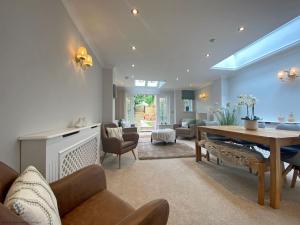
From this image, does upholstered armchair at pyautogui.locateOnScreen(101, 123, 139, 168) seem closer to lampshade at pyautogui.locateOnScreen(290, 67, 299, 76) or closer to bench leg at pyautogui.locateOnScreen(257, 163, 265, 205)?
bench leg at pyautogui.locateOnScreen(257, 163, 265, 205)

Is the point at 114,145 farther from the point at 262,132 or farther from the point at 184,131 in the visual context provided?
the point at 184,131

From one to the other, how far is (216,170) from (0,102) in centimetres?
313

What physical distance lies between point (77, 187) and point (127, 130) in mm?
3749

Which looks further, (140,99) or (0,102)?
(140,99)

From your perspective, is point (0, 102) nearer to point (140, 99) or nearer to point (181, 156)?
point (181, 156)

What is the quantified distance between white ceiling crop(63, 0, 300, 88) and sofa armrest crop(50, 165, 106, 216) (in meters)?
2.08

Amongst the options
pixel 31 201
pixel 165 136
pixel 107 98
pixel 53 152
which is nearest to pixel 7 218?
pixel 31 201

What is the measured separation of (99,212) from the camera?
1074 millimetres

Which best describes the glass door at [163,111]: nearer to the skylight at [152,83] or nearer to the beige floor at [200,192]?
the skylight at [152,83]

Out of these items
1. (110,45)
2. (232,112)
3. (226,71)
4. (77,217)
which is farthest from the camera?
(232,112)

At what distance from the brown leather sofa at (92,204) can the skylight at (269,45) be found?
3937mm

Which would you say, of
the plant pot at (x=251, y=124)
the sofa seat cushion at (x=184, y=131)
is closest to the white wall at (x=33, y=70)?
the plant pot at (x=251, y=124)

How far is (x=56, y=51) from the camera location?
6.08ft

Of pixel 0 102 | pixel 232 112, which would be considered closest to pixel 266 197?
pixel 0 102
